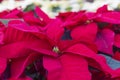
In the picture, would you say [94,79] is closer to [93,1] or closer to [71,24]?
[71,24]

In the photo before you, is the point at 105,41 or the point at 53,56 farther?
the point at 105,41

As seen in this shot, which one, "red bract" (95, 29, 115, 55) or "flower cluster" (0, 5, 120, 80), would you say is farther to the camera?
"red bract" (95, 29, 115, 55)

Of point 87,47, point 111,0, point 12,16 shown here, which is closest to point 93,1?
point 111,0

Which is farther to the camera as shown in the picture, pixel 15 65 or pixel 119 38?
pixel 119 38

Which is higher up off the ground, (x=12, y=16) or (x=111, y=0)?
(x=12, y=16)

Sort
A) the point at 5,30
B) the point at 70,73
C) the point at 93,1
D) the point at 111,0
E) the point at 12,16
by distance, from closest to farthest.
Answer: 1. the point at 70,73
2. the point at 5,30
3. the point at 12,16
4. the point at 111,0
5. the point at 93,1

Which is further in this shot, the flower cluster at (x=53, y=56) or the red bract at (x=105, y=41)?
the red bract at (x=105, y=41)

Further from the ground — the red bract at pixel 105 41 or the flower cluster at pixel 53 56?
the flower cluster at pixel 53 56

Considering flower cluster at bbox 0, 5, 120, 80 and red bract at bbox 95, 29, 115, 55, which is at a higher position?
flower cluster at bbox 0, 5, 120, 80

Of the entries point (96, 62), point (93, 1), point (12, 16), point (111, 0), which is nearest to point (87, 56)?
point (96, 62)

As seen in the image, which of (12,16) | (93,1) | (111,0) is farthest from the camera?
(93,1)
